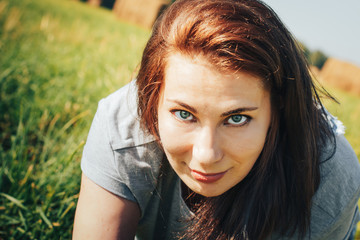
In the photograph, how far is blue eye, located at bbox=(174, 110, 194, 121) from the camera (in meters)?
1.13

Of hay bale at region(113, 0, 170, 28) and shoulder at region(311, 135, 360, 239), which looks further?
→ hay bale at region(113, 0, 170, 28)

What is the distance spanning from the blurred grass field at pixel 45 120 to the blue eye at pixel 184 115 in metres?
0.61

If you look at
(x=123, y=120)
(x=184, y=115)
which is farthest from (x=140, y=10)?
(x=184, y=115)

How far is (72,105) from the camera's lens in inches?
110

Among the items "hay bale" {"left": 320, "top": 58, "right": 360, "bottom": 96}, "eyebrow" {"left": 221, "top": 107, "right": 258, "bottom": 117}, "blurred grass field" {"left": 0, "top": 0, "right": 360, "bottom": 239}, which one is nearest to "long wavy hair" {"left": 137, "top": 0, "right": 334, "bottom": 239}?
"eyebrow" {"left": 221, "top": 107, "right": 258, "bottom": 117}

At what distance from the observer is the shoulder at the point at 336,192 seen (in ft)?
4.26

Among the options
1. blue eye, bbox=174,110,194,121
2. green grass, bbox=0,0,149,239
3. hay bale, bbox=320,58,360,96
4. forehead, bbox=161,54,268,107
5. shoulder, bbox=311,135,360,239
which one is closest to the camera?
forehead, bbox=161,54,268,107

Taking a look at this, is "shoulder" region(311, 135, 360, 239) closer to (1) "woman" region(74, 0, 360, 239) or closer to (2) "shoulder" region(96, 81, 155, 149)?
(1) "woman" region(74, 0, 360, 239)

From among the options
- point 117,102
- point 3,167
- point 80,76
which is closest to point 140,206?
point 117,102

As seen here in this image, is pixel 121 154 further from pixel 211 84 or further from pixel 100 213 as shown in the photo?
pixel 211 84

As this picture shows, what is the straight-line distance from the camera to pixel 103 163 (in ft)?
4.35

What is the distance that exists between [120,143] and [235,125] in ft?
1.75

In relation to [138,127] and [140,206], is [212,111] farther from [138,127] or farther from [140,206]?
[140,206]

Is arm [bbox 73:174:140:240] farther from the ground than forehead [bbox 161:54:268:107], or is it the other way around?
forehead [bbox 161:54:268:107]
